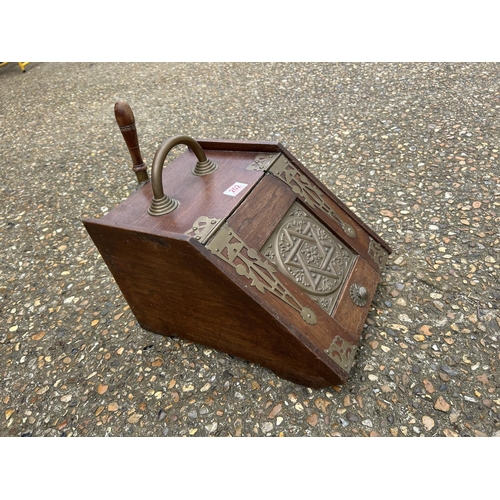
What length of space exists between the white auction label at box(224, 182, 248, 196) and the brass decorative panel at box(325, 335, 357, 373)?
802 millimetres

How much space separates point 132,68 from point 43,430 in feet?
18.3

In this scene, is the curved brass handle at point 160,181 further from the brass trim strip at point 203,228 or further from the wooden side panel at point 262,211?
the wooden side panel at point 262,211

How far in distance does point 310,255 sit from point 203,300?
566 millimetres

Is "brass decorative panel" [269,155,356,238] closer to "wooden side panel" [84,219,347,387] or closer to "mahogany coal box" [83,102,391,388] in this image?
"mahogany coal box" [83,102,391,388]

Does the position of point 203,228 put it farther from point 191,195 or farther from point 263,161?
point 263,161

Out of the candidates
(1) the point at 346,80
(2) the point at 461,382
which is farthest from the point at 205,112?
(2) the point at 461,382

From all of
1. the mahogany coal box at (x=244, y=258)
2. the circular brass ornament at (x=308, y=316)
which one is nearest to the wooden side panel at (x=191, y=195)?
the mahogany coal box at (x=244, y=258)

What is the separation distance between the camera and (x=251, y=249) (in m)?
1.82

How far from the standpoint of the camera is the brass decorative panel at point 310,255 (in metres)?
1.95

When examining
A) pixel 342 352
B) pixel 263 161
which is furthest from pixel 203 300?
pixel 263 161

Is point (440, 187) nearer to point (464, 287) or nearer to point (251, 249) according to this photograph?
point (464, 287)

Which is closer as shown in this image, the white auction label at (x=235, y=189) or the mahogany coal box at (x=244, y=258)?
the mahogany coal box at (x=244, y=258)

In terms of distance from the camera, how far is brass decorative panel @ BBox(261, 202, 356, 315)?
76.6 inches

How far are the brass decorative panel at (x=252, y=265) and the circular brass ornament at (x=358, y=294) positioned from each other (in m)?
0.35
